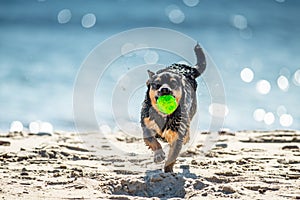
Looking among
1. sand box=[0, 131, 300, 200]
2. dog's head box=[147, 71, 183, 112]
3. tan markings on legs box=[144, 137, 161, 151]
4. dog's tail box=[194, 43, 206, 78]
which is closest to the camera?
sand box=[0, 131, 300, 200]

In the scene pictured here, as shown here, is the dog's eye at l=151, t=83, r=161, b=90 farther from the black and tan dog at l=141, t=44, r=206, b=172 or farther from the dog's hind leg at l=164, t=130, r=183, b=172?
the dog's hind leg at l=164, t=130, r=183, b=172

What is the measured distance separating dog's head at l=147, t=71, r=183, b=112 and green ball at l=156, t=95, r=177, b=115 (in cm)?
5

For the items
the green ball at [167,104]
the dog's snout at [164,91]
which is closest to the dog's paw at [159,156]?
the green ball at [167,104]

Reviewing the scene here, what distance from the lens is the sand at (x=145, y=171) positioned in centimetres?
401

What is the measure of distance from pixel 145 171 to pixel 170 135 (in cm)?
51

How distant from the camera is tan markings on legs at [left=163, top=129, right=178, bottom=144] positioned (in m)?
5.25

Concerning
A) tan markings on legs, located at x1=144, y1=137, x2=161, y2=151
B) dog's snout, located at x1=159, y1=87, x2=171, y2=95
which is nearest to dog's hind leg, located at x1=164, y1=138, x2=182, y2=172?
tan markings on legs, located at x1=144, y1=137, x2=161, y2=151

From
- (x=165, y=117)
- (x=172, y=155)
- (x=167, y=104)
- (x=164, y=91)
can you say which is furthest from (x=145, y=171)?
(x=164, y=91)

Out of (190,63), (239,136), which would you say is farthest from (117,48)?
(239,136)

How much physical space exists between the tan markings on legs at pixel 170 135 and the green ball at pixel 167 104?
0.75ft

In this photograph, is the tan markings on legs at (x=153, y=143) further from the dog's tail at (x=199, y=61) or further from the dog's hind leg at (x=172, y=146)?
the dog's tail at (x=199, y=61)

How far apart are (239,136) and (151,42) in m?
2.54

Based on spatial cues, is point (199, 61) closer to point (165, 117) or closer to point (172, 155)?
point (165, 117)

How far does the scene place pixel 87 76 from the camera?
8070mm
